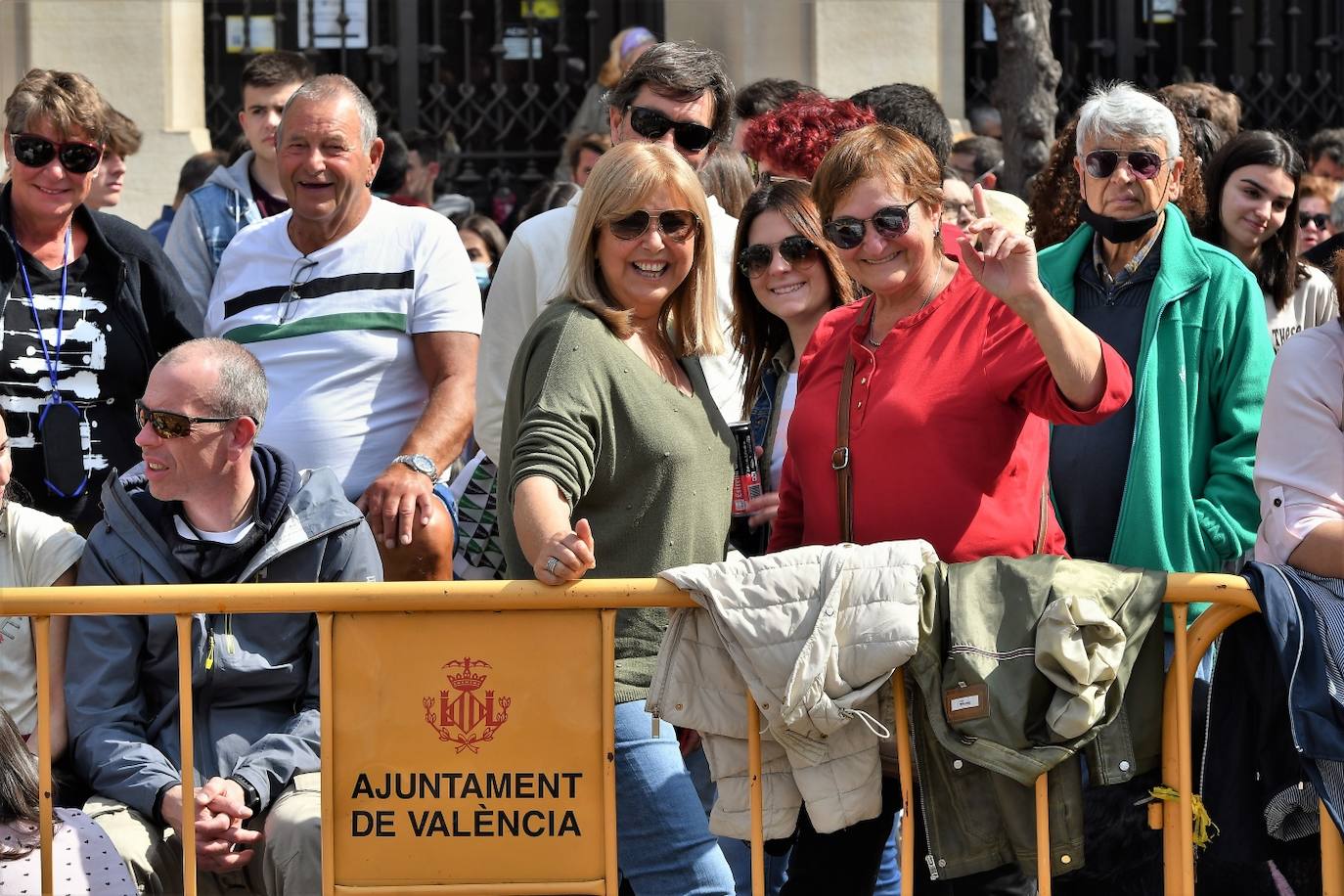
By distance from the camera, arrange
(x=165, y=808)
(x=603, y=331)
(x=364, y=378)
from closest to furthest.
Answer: (x=603, y=331), (x=165, y=808), (x=364, y=378)

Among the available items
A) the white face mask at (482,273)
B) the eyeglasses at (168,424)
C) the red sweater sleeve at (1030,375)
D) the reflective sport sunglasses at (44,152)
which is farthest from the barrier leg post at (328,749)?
the white face mask at (482,273)

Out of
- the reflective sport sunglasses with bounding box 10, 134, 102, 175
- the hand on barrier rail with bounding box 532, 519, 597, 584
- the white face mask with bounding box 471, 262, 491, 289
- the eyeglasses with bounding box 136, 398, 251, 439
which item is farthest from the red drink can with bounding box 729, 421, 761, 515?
the white face mask with bounding box 471, 262, 491, 289

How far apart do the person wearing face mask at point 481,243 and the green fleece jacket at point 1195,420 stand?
13.2 feet

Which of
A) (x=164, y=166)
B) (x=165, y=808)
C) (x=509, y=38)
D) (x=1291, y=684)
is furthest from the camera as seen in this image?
(x=509, y=38)

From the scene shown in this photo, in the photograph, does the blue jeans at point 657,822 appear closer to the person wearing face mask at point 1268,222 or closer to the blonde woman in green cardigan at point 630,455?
the blonde woman in green cardigan at point 630,455

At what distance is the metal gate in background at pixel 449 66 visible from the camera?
10195 mm

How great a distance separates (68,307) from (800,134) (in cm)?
211

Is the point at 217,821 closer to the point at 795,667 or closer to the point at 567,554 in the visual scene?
the point at 567,554

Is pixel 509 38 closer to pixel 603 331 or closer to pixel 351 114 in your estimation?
pixel 351 114

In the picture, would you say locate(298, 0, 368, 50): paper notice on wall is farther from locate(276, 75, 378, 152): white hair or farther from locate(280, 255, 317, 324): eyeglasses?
locate(280, 255, 317, 324): eyeglasses

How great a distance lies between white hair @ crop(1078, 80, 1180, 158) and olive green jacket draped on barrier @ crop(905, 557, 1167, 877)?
1390 millimetres

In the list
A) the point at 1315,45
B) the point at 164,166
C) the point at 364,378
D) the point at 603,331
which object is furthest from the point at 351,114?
the point at 1315,45

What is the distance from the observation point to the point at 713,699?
353cm

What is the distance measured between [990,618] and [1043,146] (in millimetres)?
5451
